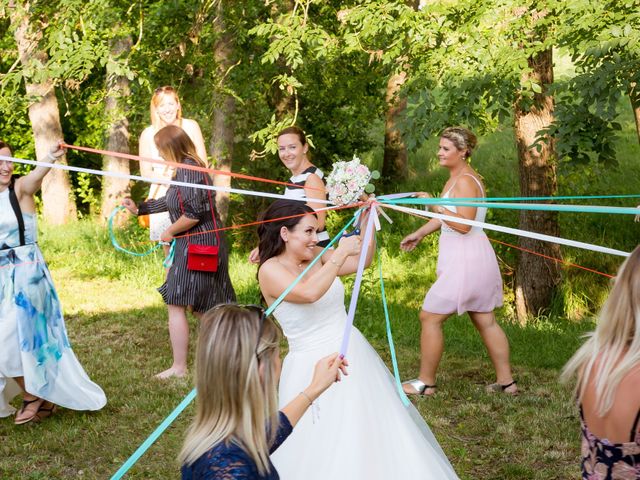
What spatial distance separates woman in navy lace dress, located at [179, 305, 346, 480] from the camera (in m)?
2.50

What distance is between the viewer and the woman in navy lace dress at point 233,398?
2.50 meters

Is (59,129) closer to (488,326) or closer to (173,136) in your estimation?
(173,136)

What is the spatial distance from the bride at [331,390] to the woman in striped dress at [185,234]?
2.13m

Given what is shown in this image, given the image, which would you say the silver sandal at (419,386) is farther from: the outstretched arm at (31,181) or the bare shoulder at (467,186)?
the outstretched arm at (31,181)

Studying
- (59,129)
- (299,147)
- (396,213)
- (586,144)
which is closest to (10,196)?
(299,147)

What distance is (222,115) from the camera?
11969 mm

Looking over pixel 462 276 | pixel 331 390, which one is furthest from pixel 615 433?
pixel 462 276

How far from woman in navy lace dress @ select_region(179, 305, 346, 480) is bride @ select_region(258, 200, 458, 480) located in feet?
4.67

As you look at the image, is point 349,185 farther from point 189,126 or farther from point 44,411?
point 44,411

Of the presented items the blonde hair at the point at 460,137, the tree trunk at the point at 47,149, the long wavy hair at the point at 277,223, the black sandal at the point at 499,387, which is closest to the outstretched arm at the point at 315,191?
the blonde hair at the point at 460,137

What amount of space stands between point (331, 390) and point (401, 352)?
11.1ft

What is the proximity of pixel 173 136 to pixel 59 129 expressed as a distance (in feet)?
32.3

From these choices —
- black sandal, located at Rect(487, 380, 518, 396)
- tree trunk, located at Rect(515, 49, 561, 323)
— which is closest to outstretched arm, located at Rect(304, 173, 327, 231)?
black sandal, located at Rect(487, 380, 518, 396)

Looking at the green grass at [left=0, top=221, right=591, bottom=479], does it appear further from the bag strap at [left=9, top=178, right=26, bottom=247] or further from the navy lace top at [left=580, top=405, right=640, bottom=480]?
the navy lace top at [left=580, top=405, right=640, bottom=480]
